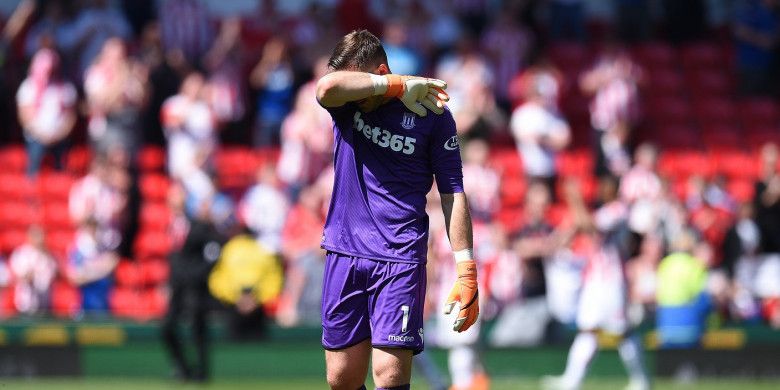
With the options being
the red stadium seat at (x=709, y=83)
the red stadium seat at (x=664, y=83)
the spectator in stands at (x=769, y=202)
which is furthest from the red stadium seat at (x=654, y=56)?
the spectator in stands at (x=769, y=202)

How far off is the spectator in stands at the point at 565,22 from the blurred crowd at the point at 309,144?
0.04 meters

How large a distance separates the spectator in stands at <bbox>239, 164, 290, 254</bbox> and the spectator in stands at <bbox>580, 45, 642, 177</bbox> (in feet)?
13.4

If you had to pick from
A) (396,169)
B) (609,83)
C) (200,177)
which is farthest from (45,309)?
(396,169)

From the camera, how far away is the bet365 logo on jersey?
26.0 ft

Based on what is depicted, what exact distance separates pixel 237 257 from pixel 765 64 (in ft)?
29.1

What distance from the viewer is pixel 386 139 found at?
26.1 ft

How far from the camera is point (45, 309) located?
17.5 metres

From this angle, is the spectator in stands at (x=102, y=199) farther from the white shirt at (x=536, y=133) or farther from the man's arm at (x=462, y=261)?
the man's arm at (x=462, y=261)

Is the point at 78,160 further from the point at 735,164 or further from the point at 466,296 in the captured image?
the point at 466,296

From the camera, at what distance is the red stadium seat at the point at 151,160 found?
19109 mm

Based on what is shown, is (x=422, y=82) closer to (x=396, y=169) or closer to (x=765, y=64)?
(x=396, y=169)

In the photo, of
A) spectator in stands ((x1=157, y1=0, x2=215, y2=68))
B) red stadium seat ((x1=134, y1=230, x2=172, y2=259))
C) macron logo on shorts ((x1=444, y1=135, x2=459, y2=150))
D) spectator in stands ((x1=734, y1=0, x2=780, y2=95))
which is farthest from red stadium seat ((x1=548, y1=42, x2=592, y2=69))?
macron logo on shorts ((x1=444, y1=135, x2=459, y2=150))

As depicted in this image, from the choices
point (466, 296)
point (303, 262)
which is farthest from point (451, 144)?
point (303, 262)

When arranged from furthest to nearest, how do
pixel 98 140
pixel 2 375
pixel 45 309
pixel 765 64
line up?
pixel 765 64, pixel 98 140, pixel 45 309, pixel 2 375
